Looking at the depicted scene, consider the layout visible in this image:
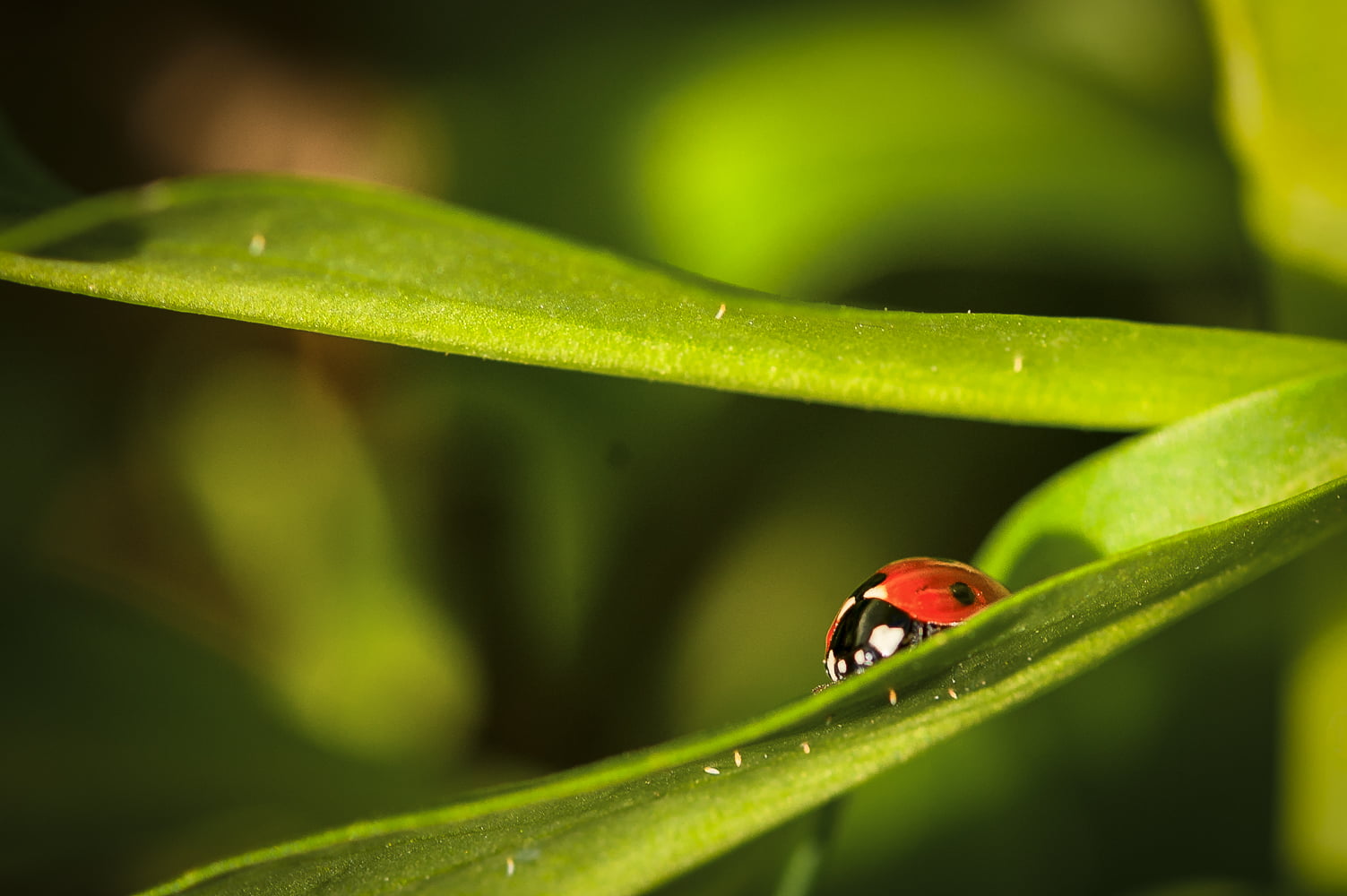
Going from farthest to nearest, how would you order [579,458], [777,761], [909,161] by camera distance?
[579,458]
[909,161]
[777,761]

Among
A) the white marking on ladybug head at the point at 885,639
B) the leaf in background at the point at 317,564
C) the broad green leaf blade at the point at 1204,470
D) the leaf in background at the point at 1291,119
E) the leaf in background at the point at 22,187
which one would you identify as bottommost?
the broad green leaf blade at the point at 1204,470

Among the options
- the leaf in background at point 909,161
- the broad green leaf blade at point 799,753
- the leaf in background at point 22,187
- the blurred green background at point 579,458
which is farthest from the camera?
the leaf in background at point 909,161

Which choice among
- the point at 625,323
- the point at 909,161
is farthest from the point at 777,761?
the point at 909,161

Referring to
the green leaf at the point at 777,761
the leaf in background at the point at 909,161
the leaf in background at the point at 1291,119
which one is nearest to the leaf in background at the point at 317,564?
the leaf in background at the point at 909,161

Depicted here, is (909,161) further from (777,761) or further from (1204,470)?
(777,761)

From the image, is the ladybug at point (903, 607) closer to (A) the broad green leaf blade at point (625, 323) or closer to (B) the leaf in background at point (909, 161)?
(A) the broad green leaf blade at point (625, 323)
